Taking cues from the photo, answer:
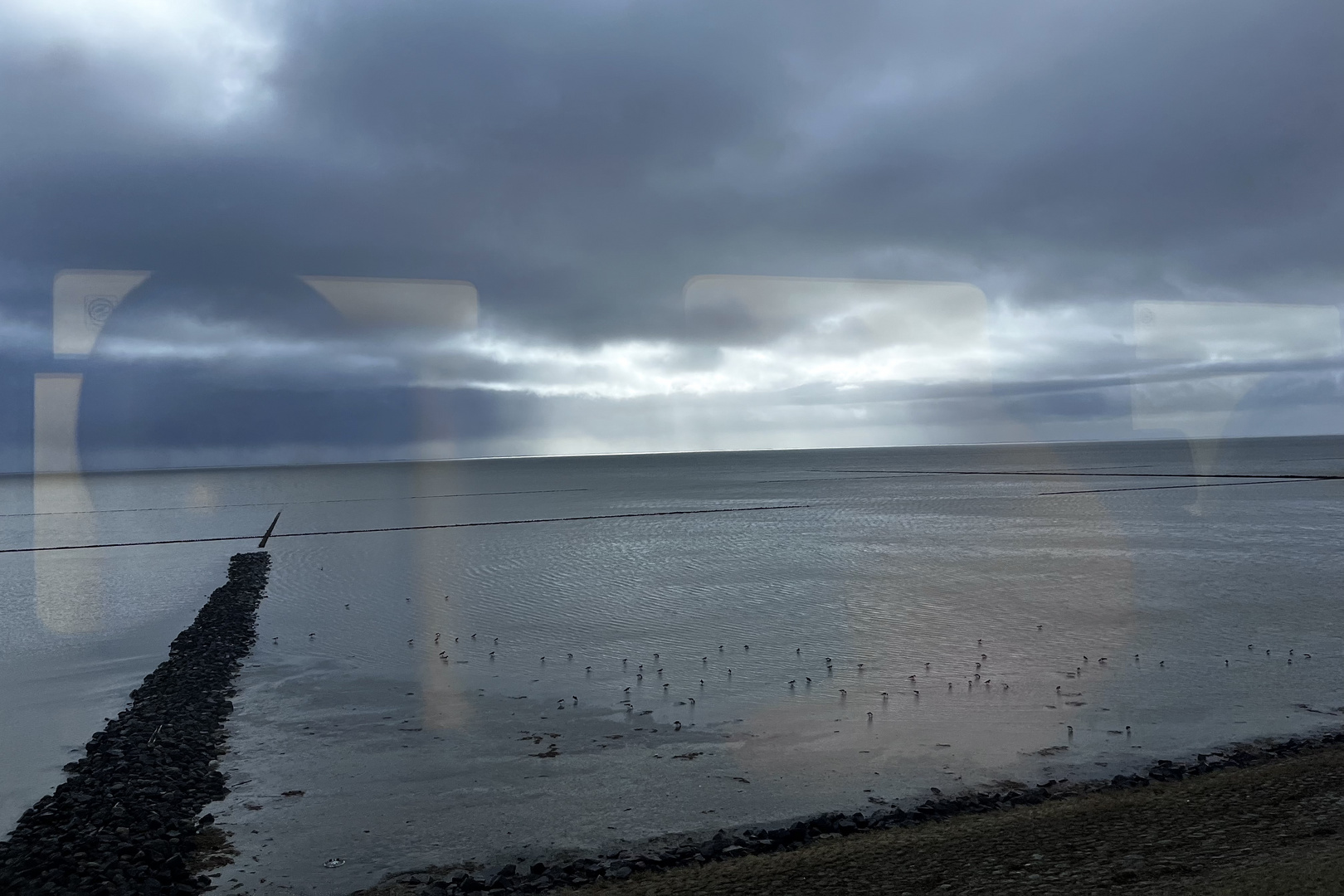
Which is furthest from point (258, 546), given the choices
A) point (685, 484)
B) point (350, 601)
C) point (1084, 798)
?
point (685, 484)

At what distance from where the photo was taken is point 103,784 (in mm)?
10719

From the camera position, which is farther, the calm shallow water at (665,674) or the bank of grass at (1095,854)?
the calm shallow water at (665,674)

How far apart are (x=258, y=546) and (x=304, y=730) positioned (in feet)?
114

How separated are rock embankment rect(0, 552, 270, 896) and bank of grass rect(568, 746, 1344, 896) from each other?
434cm

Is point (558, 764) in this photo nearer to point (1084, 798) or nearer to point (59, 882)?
point (59, 882)

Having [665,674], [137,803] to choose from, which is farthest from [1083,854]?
[137,803]

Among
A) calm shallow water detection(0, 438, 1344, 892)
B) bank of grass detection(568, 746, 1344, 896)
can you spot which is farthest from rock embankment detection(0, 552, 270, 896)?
bank of grass detection(568, 746, 1344, 896)

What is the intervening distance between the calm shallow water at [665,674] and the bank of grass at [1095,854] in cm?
118

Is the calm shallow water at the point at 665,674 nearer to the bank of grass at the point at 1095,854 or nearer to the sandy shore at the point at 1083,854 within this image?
the sandy shore at the point at 1083,854

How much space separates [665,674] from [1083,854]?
8.99 metres

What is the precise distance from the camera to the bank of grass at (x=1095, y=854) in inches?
290

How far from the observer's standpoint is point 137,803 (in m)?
9.88

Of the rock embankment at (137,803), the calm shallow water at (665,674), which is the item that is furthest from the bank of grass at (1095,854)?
the rock embankment at (137,803)

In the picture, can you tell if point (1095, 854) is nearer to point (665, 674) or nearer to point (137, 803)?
point (665, 674)
